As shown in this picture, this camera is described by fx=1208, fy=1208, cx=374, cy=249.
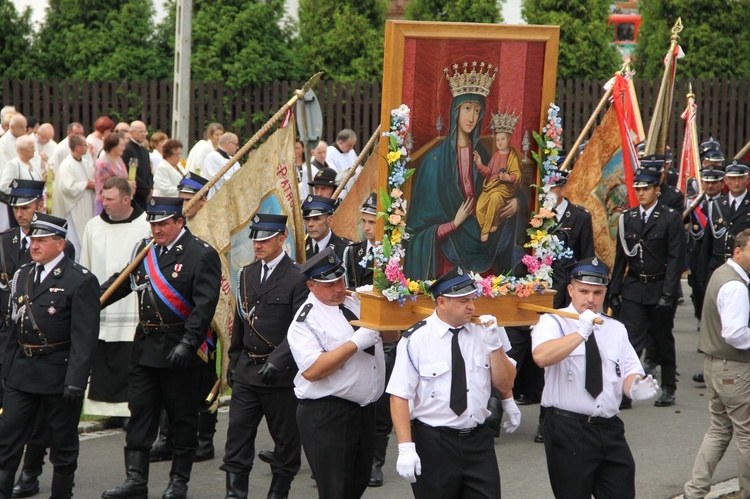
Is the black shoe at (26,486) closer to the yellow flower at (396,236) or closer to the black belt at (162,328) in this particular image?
the black belt at (162,328)

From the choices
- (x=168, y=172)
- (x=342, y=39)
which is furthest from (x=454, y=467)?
(x=342, y=39)

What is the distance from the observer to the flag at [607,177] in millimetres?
12000

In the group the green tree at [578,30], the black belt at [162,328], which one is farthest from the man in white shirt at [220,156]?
the green tree at [578,30]

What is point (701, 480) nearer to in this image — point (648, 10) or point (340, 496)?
point (340, 496)

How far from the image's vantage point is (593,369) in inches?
268

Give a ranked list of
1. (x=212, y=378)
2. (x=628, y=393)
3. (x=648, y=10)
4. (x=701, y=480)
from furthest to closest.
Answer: (x=648, y=10), (x=212, y=378), (x=701, y=480), (x=628, y=393)

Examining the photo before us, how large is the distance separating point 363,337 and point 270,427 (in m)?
1.50

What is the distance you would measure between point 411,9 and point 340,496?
1893 centimetres

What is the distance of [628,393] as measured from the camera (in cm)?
677

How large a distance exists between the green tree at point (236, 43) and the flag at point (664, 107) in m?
10.9

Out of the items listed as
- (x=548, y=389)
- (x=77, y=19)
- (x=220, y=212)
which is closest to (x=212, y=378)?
(x=220, y=212)

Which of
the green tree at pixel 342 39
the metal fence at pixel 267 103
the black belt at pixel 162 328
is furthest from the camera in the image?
the green tree at pixel 342 39

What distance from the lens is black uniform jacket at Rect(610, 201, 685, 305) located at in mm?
11031

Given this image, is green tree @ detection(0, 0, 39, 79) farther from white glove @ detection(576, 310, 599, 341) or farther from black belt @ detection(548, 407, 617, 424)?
white glove @ detection(576, 310, 599, 341)
